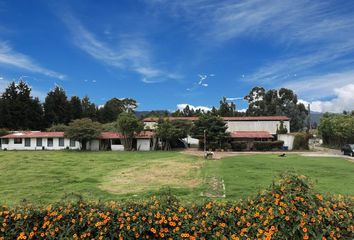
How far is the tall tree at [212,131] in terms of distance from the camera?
40.2 m

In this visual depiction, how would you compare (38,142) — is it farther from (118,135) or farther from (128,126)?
(128,126)

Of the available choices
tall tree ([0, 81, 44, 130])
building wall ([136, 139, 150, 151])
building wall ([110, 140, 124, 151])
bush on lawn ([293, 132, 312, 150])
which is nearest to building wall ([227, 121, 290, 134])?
bush on lawn ([293, 132, 312, 150])

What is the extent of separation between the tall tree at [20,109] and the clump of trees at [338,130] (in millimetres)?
51947

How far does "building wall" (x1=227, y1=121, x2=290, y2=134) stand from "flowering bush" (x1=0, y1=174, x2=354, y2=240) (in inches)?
1948

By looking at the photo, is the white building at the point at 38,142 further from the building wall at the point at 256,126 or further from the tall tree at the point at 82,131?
the building wall at the point at 256,126

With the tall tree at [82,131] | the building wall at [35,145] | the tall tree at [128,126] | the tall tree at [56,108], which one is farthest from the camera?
the tall tree at [56,108]

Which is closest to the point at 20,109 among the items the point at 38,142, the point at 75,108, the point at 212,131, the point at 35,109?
the point at 35,109

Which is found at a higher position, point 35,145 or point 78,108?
point 78,108

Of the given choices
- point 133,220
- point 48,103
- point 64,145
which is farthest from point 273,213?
point 48,103

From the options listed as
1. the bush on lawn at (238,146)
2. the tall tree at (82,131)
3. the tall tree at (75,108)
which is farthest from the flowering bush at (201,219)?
the tall tree at (75,108)

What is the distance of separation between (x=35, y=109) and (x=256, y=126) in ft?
137

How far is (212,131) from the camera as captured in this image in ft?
132

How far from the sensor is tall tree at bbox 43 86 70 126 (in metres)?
60.7

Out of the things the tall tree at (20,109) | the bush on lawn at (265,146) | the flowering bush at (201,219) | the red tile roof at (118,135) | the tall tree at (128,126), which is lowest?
the bush on lawn at (265,146)
